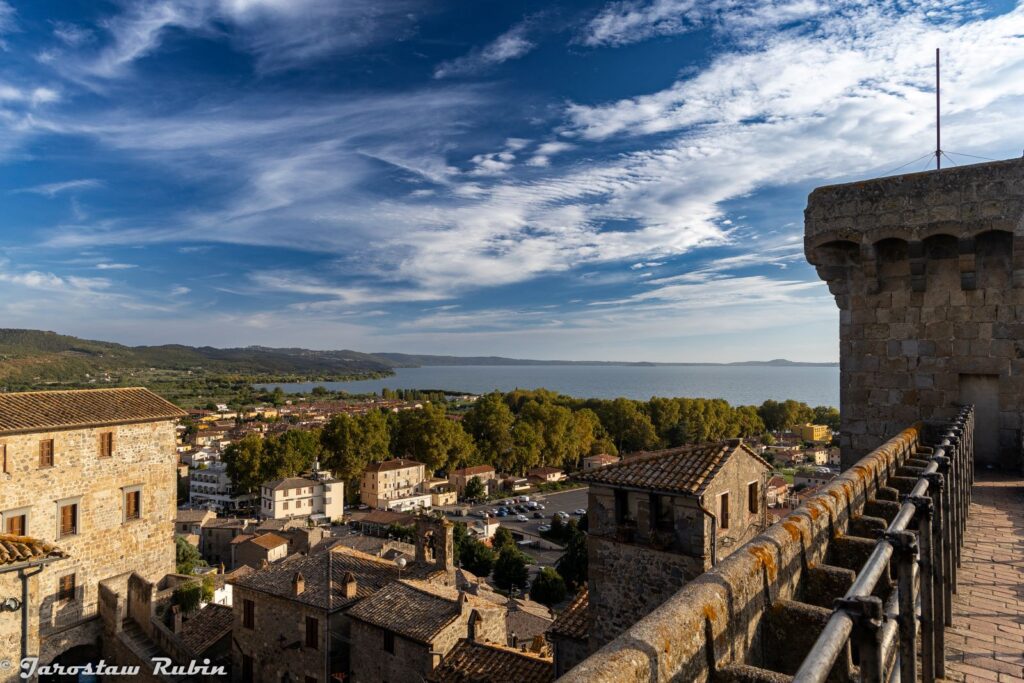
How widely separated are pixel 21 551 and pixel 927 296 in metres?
15.7

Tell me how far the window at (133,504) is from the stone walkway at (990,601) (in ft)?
62.0

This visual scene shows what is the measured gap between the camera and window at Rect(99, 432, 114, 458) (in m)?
16.1

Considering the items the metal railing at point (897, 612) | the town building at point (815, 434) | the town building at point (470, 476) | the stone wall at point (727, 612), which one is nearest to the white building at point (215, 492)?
the town building at point (470, 476)

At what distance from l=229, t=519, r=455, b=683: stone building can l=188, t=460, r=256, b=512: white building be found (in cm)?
5075

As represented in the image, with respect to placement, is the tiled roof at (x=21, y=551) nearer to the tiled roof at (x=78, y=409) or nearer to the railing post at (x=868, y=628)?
the tiled roof at (x=78, y=409)

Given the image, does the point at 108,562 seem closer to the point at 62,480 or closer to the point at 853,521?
the point at 62,480

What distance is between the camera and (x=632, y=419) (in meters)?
83.1

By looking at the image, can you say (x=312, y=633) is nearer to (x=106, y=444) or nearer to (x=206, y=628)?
(x=206, y=628)

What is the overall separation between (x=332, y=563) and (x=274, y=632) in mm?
2072

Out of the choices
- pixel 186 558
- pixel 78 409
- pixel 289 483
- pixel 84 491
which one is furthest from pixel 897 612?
pixel 289 483

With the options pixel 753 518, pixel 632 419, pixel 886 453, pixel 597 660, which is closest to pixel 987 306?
pixel 886 453

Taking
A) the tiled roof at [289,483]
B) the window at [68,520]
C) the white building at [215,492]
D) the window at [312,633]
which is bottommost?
the white building at [215,492]

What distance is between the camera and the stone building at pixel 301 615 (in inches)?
566

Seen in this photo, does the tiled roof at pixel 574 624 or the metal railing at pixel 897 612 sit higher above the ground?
the metal railing at pixel 897 612
